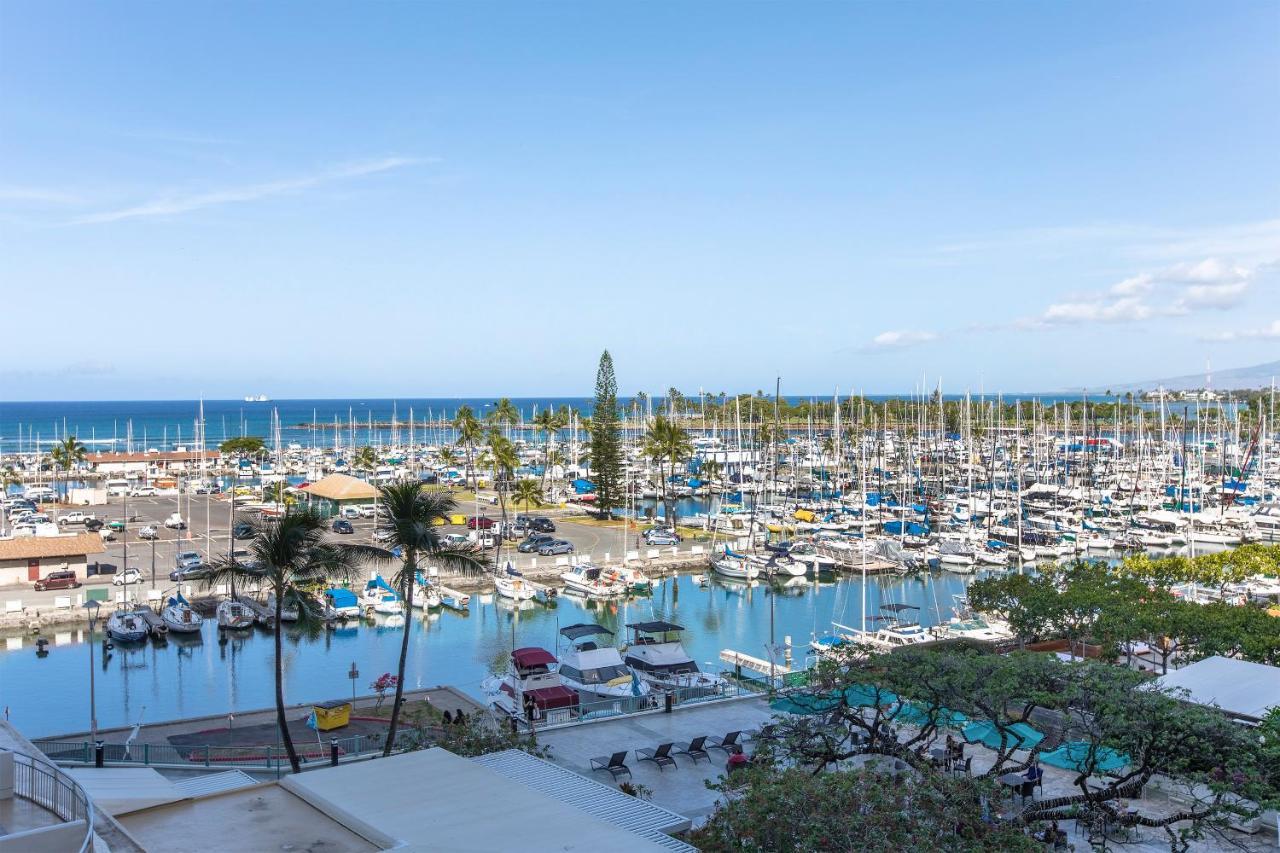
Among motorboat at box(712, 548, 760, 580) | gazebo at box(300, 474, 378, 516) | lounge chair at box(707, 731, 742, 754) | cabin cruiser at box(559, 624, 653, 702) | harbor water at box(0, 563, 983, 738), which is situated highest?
gazebo at box(300, 474, 378, 516)

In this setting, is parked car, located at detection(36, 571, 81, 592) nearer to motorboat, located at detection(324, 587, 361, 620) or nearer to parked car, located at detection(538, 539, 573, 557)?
motorboat, located at detection(324, 587, 361, 620)

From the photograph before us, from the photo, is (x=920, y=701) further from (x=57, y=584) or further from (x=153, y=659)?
(x=57, y=584)

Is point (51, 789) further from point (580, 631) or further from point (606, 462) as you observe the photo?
point (606, 462)

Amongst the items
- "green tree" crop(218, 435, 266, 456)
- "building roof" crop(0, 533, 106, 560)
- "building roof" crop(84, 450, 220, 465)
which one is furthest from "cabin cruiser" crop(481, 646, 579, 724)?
"building roof" crop(84, 450, 220, 465)

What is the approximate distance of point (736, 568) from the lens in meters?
51.7

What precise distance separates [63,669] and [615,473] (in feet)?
125

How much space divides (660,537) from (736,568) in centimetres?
790

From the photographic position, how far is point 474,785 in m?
13.7

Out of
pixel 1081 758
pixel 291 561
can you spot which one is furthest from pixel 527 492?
pixel 1081 758

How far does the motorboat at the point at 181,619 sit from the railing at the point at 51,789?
29.2m

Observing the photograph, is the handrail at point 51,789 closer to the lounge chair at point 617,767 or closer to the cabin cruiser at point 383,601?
the lounge chair at point 617,767

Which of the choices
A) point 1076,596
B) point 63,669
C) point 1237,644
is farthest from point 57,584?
point 1237,644

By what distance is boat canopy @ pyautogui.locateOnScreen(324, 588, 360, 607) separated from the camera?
4216 centimetres

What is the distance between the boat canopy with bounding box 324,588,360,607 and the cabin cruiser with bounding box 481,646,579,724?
47.3 ft
